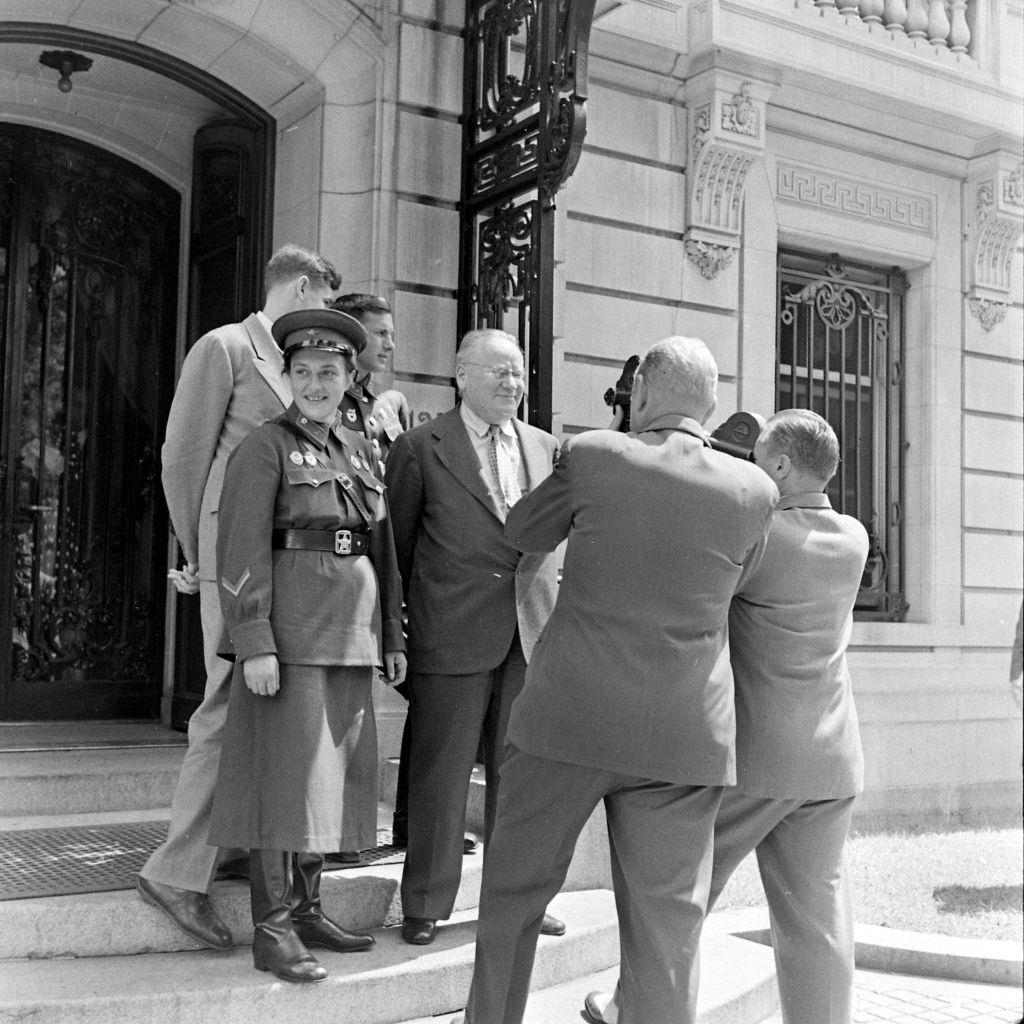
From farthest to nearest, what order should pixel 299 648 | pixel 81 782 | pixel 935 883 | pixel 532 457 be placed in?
pixel 935 883 < pixel 81 782 < pixel 532 457 < pixel 299 648

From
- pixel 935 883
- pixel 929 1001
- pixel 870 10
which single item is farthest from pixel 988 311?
pixel 929 1001

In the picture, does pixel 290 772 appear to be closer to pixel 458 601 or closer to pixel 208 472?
pixel 458 601

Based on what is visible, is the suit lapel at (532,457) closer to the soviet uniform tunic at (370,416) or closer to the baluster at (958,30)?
the soviet uniform tunic at (370,416)

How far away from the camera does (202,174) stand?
7.56 meters

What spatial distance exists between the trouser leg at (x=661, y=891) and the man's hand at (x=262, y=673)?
1101mm

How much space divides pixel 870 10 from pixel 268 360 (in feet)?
21.7

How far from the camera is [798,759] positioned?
3.48 meters

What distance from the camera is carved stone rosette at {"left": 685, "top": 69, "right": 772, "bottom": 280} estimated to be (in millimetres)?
8070

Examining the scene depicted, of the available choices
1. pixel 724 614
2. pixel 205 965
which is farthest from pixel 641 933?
pixel 205 965

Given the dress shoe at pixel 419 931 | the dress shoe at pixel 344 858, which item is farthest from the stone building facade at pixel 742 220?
the dress shoe at pixel 419 931

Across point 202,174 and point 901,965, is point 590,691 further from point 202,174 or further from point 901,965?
point 202,174

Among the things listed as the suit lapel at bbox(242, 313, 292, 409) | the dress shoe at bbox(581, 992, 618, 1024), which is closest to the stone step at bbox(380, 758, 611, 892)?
the dress shoe at bbox(581, 992, 618, 1024)

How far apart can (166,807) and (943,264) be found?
7.11 m

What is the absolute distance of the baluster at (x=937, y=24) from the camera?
9.39 metres
